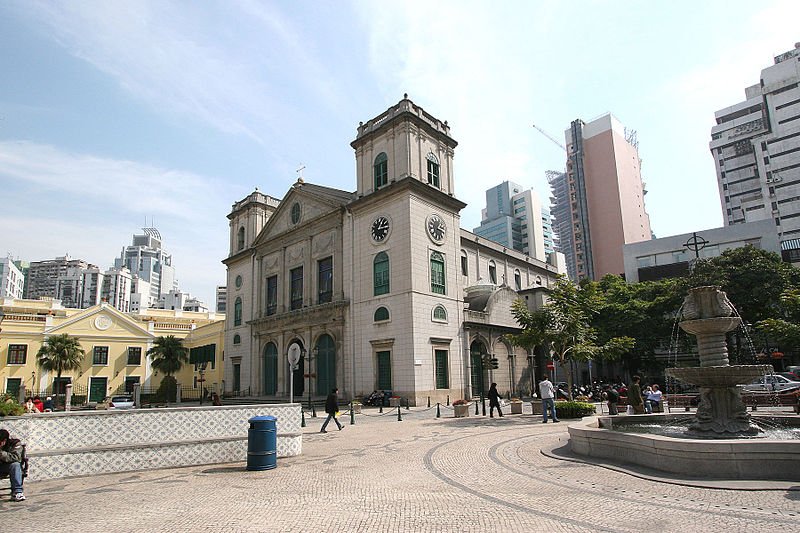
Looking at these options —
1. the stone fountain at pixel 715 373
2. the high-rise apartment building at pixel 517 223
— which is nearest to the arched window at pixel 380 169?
the stone fountain at pixel 715 373

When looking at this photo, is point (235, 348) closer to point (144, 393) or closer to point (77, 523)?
point (144, 393)

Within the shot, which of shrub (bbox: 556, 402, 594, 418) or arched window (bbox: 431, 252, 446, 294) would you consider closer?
shrub (bbox: 556, 402, 594, 418)

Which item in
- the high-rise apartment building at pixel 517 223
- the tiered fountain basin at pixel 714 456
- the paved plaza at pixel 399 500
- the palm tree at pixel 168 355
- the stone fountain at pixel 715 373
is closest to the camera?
the paved plaza at pixel 399 500

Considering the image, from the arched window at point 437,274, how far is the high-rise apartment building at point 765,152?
5849 cm

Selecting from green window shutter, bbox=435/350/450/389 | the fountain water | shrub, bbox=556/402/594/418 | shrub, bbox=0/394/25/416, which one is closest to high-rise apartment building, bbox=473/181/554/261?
green window shutter, bbox=435/350/450/389

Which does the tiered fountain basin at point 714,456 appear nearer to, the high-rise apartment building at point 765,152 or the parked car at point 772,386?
the parked car at point 772,386

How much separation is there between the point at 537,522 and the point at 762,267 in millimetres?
38222

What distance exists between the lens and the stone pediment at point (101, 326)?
4688 cm

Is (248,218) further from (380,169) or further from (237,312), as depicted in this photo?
Result: (380,169)

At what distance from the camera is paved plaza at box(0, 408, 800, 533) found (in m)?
6.45

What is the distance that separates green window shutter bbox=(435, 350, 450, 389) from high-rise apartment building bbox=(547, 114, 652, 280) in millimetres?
70176

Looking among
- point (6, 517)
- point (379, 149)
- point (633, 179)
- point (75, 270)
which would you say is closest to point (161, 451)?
point (6, 517)

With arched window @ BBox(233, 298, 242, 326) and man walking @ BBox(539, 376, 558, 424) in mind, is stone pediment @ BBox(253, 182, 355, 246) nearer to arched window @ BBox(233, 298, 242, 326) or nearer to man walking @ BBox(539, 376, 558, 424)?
arched window @ BBox(233, 298, 242, 326)

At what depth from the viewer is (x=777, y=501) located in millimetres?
6941
